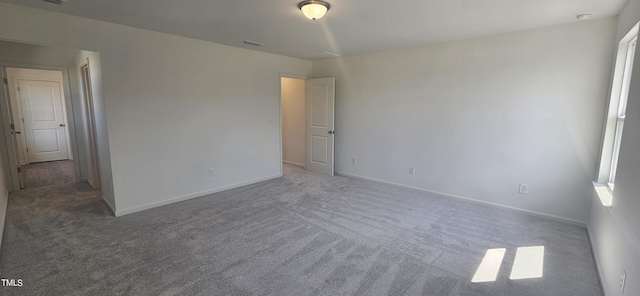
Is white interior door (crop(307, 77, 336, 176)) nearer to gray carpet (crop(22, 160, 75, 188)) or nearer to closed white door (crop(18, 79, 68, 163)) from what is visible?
gray carpet (crop(22, 160, 75, 188))

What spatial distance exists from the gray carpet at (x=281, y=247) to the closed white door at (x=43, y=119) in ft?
11.6

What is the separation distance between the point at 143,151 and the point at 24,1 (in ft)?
6.01

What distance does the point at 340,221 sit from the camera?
3.39 meters

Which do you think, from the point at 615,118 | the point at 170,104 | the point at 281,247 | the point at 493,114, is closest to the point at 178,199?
the point at 170,104

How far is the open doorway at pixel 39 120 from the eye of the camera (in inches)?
240

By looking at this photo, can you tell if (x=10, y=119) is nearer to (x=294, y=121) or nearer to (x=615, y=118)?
(x=294, y=121)

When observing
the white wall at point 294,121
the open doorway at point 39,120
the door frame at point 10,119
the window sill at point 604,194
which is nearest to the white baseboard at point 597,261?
the window sill at point 604,194

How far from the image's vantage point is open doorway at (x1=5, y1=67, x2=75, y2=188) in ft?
20.0

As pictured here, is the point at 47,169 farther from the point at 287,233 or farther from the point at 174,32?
the point at 287,233

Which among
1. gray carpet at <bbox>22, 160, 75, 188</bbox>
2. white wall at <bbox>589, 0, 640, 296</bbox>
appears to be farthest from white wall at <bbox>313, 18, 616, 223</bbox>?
gray carpet at <bbox>22, 160, 75, 188</bbox>

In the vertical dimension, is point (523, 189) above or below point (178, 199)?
above

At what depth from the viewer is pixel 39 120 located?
6.59 m

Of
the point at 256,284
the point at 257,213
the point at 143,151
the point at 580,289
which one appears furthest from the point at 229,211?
the point at 580,289

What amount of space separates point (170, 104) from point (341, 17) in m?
2.59
